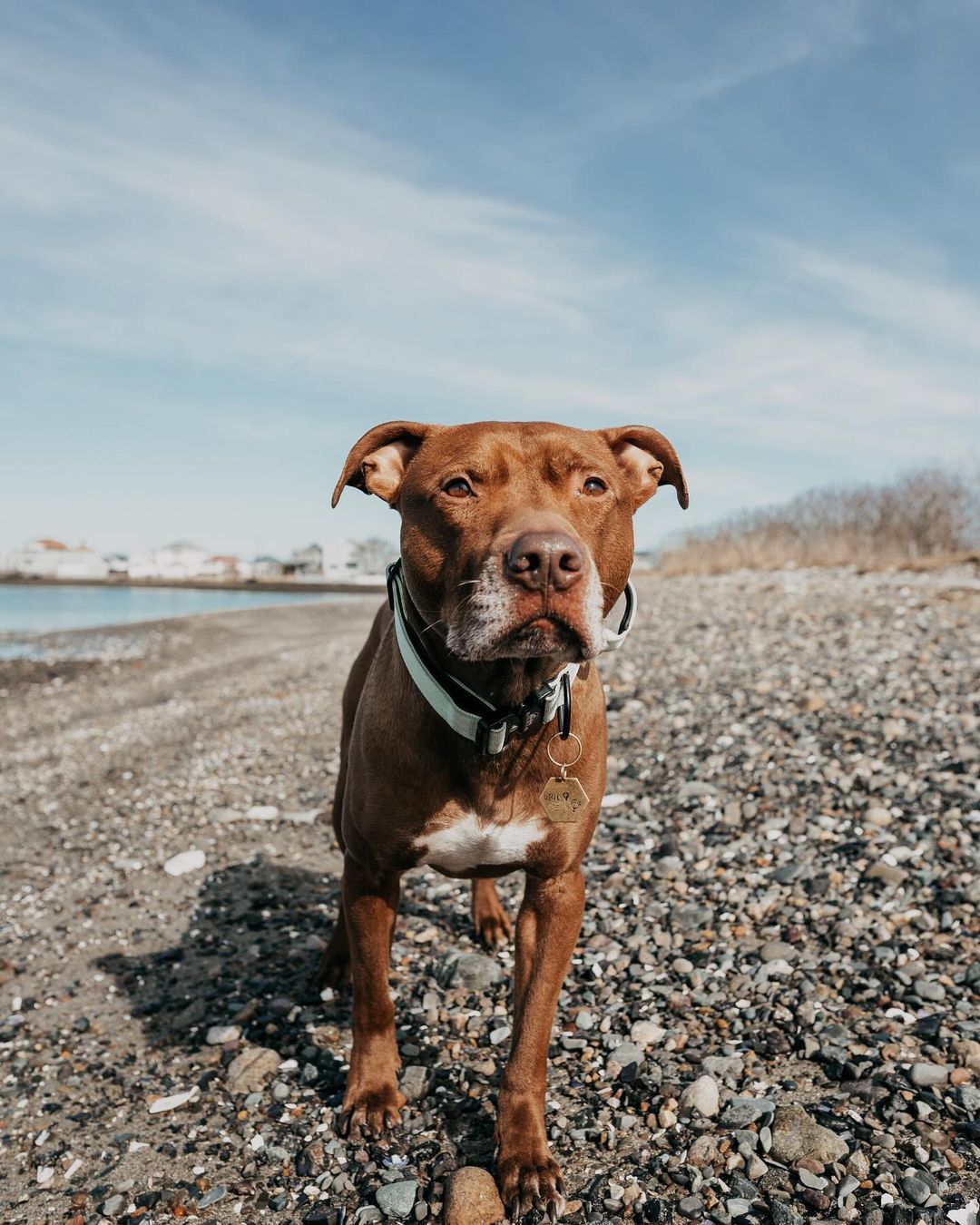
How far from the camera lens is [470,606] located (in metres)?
2.91

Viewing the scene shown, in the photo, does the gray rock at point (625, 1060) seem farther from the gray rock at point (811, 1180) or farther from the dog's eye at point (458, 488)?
the dog's eye at point (458, 488)

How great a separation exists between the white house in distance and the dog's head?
367ft

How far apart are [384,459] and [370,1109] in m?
2.52

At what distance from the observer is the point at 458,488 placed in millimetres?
3199

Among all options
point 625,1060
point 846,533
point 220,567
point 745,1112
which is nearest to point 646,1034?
point 625,1060

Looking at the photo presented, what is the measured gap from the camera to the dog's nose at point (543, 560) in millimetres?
2770

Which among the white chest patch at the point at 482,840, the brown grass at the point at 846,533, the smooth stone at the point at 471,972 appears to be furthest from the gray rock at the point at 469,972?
the brown grass at the point at 846,533

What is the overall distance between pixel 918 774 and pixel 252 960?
478cm

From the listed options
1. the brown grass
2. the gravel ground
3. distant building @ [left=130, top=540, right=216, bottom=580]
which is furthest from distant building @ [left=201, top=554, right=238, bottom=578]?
the gravel ground

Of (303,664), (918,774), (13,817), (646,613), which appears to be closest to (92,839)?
(13,817)

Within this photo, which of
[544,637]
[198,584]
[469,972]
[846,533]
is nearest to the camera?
[544,637]

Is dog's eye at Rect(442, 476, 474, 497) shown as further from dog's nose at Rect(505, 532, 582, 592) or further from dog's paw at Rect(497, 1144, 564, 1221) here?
dog's paw at Rect(497, 1144, 564, 1221)

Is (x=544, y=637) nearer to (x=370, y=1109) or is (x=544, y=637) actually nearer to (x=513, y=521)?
(x=513, y=521)

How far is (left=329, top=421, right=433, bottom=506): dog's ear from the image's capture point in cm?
352
